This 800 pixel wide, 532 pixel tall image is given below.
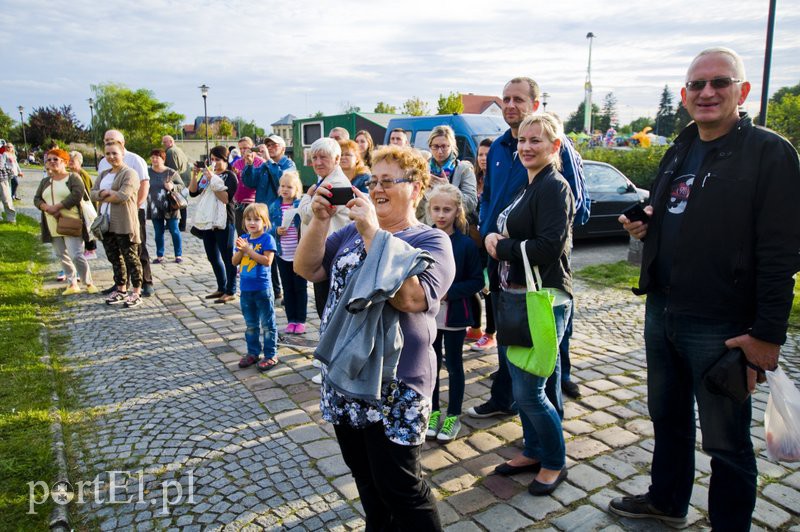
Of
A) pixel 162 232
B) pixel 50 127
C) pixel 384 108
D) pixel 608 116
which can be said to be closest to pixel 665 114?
pixel 608 116

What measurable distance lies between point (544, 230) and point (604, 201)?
898 cm

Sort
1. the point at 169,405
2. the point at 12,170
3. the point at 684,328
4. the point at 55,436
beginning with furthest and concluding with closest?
1. the point at 12,170
2. the point at 169,405
3. the point at 55,436
4. the point at 684,328

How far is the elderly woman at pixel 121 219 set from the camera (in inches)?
274

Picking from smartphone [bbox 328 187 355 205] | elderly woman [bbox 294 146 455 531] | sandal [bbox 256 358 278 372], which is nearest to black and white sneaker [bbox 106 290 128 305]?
sandal [bbox 256 358 278 372]

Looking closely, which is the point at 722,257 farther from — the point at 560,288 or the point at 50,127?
the point at 50,127

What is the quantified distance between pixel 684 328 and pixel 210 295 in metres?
6.37

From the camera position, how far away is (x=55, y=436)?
12.2 feet

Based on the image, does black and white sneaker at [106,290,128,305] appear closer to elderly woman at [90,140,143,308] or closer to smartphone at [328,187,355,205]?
elderly woman at [90,140,143,308]

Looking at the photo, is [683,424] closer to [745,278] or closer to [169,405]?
[745,278]

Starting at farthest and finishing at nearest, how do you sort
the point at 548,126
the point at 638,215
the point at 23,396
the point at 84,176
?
the point at 84,176 < the point at 23,396 < the point at 548,126 < the point at 638,215

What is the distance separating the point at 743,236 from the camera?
7.22ft

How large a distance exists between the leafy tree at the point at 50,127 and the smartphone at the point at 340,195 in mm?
61280

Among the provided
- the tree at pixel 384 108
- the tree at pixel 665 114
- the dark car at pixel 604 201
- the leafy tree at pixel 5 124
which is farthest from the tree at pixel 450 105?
the tree at pixel 665 114

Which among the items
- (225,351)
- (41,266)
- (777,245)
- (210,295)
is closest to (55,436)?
(225,351)
